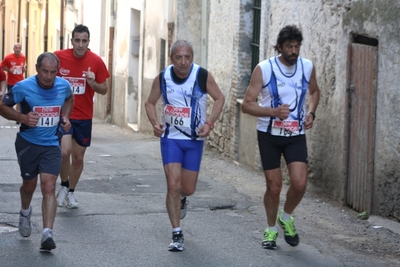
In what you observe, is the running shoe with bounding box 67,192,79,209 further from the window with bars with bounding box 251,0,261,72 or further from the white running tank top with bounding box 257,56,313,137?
the window with bars with bounding box 251,0,261,72

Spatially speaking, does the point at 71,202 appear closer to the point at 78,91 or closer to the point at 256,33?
the point at 78,91

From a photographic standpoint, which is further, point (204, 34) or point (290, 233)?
point (204, 34)

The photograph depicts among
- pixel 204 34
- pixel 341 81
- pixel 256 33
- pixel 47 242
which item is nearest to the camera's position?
pixel 47 242

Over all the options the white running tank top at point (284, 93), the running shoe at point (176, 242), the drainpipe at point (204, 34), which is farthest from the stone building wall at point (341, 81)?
the drainpipe at point (204, 34)

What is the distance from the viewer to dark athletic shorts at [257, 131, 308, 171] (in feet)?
25.4

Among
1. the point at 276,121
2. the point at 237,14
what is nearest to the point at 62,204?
the point at 276,121

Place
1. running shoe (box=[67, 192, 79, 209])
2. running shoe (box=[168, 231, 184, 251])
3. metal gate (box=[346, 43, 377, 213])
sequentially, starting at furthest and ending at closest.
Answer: running shoe (box=[67, 192, 79, 209]) → metal gate (box=[346, 43, 377, 213]) → running shoe (box=[168, 231, 184, 251])

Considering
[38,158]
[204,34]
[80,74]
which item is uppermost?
[204,34]

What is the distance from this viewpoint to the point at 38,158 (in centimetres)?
770

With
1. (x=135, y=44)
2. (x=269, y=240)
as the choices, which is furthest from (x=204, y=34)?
(x=269, y=240)

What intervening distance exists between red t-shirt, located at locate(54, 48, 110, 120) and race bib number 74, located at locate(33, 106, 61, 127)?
1.86m

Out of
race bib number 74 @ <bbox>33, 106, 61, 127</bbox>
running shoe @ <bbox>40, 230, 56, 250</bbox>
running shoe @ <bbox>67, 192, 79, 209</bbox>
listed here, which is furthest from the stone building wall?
running shoe @ <bbox>40, 230, 56, 250</bbox>

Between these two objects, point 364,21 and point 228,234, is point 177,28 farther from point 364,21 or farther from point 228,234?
point 228,234

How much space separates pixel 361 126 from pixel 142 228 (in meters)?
2.59
